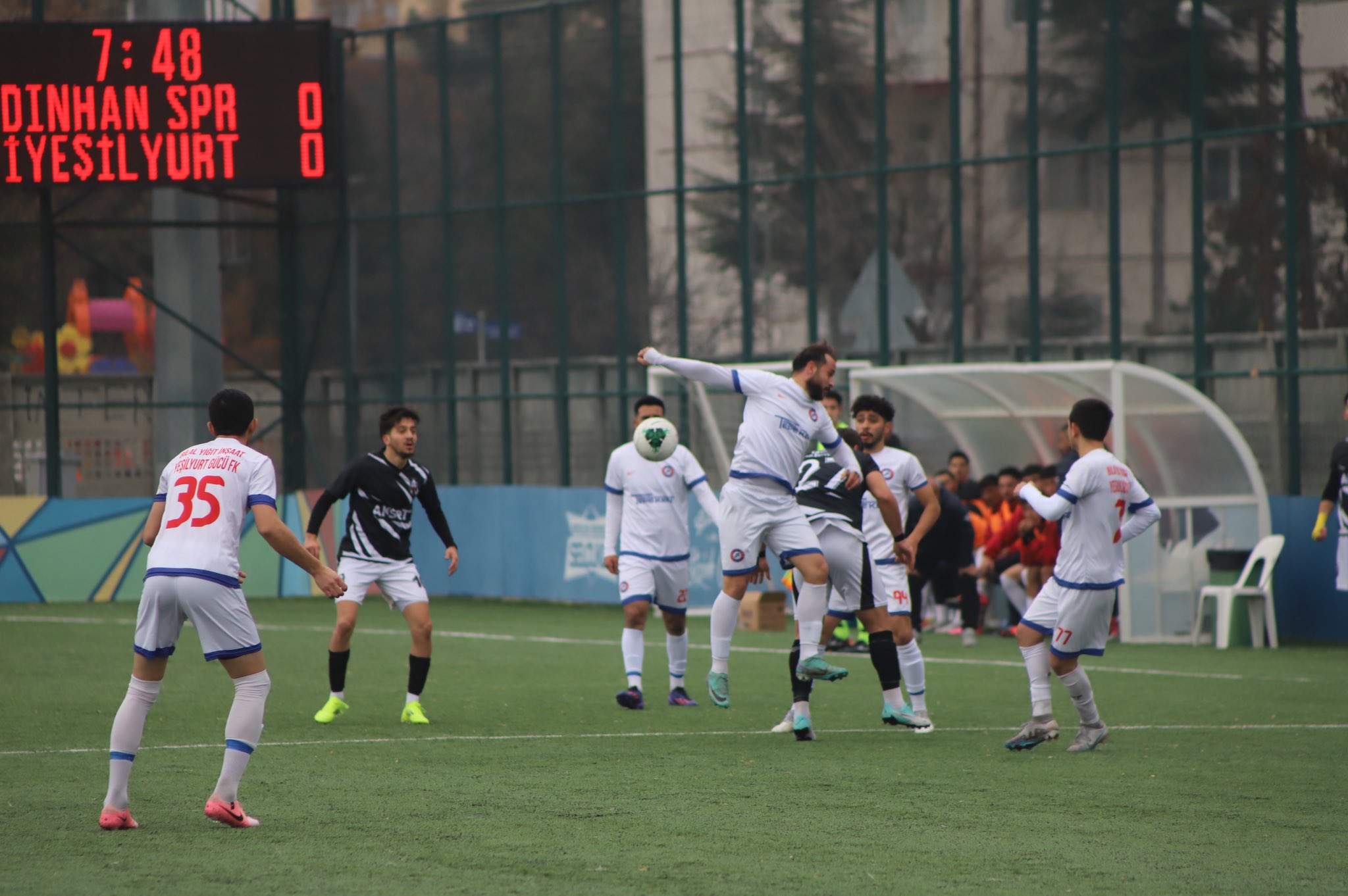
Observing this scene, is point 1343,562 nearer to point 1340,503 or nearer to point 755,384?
point 1340,503

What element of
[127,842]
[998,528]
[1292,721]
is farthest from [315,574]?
[998,528]

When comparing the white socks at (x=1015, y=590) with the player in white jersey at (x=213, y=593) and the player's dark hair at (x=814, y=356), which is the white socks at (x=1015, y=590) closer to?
the player's dark hair at (x=814, y=356)

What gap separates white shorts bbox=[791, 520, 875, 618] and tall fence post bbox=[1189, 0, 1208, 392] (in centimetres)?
1050

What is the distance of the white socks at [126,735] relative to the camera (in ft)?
23.4

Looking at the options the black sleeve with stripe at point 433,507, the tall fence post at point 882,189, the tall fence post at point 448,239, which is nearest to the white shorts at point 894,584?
the black sleeve with stripe at point 433,507

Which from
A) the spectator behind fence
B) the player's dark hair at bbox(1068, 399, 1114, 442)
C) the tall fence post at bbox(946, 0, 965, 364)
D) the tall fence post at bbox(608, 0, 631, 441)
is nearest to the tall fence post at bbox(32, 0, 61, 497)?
the tall fence post at bbox(608, 0, 631, 441)

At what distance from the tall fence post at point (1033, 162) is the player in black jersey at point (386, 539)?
1174 cm

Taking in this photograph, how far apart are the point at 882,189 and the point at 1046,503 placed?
1388cm

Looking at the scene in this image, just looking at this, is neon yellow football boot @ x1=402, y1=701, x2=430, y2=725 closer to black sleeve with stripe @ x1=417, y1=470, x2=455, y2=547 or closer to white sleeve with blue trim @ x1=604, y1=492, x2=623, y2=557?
black sleeve with stripe @ x1=417, y1=470, x2=455, y2=547

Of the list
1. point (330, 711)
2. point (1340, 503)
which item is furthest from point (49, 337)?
point (1340, 503)

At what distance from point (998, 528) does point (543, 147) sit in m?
10.5

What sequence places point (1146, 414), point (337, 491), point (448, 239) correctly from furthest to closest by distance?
point (448, 239) → point (1146, 414) → point (337, 491)

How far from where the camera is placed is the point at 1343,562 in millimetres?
16359

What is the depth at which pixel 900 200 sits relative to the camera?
22.8 m
